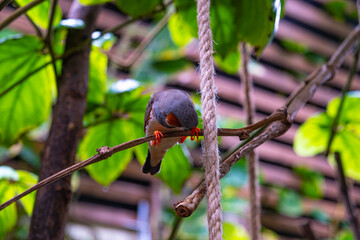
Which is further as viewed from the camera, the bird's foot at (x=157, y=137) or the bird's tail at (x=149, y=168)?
the bird's tail at (x=149, y=168)

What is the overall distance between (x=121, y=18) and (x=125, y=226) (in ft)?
3.38

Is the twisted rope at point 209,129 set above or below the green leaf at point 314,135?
below

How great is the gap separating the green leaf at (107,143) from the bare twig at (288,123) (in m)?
0.35

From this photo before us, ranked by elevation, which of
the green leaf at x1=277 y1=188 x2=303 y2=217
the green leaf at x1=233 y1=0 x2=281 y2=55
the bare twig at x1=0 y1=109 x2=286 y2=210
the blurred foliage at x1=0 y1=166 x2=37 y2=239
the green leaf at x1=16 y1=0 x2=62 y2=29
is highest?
the green leaf at x1=277 y1=188 x2=303 y2=217

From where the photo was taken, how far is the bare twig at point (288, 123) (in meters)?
0.39

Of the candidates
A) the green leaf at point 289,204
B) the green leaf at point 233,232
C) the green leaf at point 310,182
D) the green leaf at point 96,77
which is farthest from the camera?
the green leaf at point 310,182

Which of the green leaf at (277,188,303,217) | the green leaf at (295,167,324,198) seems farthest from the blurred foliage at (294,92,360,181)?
the green leaf at (295,167,324,198)

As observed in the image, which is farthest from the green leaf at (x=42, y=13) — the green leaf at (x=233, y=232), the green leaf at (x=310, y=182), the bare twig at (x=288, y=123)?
the green leaf at (x=310, y=182)

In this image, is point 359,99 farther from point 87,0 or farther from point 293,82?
point 293,82

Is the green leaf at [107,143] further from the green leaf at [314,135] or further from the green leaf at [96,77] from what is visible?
the green leaf at [314,135]

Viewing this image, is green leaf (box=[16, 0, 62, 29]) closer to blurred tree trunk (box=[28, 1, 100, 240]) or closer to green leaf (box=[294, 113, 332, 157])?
blurred tree trunk (box=[28, 1, 100, 240])

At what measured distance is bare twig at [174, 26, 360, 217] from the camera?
0.39 meters

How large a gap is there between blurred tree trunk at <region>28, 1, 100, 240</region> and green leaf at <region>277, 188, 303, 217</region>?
1696 mm

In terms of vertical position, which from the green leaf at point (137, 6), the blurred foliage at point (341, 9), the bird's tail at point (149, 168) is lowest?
the bird's tail at point (149, 168)
